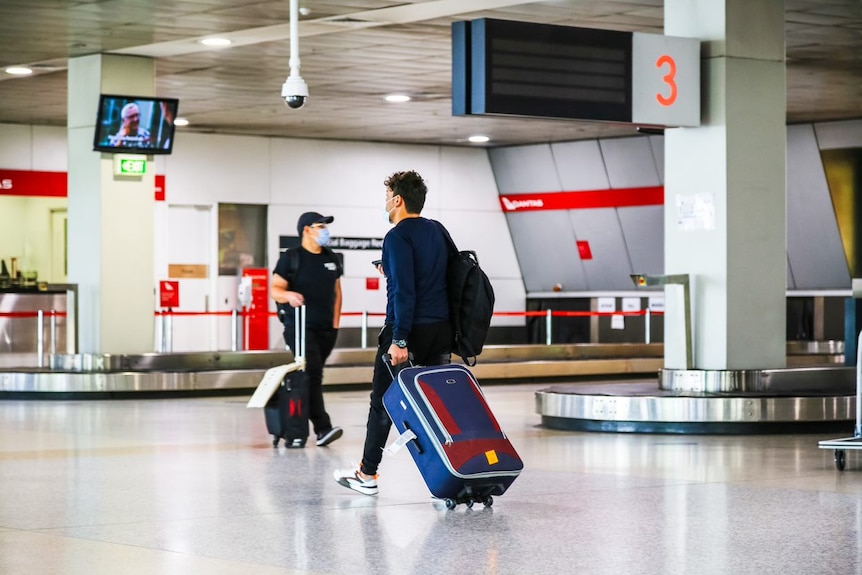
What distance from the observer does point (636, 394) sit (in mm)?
12289

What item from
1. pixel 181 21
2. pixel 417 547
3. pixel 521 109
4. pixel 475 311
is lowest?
pixel 417 547

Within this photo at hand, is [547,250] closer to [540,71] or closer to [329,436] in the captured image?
[540,71]

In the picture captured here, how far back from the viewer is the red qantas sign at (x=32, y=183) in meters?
24.8

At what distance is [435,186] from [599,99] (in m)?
18.3

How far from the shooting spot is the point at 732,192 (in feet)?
39.6

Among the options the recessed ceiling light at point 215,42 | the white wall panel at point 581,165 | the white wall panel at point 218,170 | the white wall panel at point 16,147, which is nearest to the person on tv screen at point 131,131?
the recessed ceiling light at point 215,42

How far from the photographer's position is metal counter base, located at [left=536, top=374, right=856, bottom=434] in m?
11.8

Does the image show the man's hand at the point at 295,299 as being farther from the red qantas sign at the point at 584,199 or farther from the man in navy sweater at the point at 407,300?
the red qantas sign at the point at 584,199

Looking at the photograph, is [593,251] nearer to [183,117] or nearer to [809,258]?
[809,258]

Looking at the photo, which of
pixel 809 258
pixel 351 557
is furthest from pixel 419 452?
pixel 809 258

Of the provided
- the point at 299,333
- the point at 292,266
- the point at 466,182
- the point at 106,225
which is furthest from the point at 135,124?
the point at 466,182

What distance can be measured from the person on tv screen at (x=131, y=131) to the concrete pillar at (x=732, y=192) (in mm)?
7348

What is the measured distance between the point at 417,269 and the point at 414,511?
1.28 m


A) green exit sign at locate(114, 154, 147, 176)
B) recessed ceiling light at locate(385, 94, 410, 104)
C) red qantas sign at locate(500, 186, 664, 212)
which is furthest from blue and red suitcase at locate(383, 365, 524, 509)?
red qantas sign at locate(500, 186, 664, 212)
